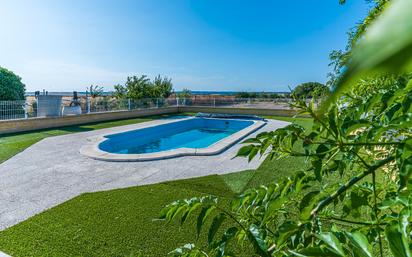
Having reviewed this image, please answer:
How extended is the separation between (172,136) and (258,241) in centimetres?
1240

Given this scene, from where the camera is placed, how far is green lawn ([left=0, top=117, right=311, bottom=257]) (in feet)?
10.3

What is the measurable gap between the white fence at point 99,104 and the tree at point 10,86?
1.86 meters

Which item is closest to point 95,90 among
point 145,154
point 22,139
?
point 22,139

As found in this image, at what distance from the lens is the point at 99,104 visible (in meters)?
14.3

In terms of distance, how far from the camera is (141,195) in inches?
185

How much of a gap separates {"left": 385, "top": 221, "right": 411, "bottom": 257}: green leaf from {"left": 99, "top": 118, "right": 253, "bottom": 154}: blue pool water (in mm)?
8926

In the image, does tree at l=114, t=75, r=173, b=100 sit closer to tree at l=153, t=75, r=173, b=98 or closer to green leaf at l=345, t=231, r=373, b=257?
tree at l=153, t=75, r=173, b=98

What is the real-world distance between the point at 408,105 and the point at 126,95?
23.0 meters

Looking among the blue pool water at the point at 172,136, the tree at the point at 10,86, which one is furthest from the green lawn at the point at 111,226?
the tree at the point at 10,86

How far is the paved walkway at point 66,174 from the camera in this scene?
441 centimetres

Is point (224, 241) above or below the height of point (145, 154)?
above

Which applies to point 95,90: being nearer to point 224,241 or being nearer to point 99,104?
point 99,104

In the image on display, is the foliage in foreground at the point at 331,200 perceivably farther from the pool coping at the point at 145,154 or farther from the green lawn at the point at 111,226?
the pool coping at the point at 145,154

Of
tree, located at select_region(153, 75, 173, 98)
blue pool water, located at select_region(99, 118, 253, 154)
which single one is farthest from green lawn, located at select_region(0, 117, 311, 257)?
tree, located at select_region(153, 75, 173, 98)
